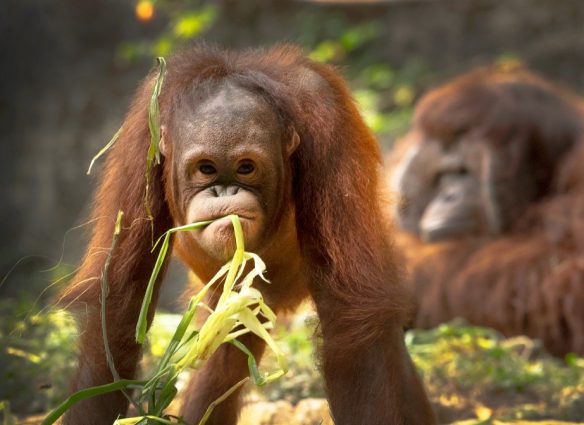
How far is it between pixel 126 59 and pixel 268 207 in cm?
633

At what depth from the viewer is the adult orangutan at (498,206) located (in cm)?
559

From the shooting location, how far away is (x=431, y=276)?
20.1 feet

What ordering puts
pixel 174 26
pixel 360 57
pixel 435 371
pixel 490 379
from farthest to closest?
pixel 360 57 → pixel 174 26 → pixel 435 371 → pixel 490 379

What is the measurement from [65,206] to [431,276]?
433cm

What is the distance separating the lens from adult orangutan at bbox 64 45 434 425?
276 cm

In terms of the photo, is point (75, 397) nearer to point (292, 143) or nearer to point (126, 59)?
point (292, 143)

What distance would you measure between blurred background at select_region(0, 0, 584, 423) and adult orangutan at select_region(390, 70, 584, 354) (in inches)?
91.6

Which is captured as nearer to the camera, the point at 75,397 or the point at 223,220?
the point at 75,397

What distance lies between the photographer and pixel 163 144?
301cm

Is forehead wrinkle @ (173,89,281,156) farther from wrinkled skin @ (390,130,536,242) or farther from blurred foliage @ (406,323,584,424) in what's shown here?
wrinkled skin @ (390,130,536,242)

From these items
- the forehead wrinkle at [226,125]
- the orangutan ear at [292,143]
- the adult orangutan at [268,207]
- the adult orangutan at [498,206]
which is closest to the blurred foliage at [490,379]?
the adult orangutan at [498,206]

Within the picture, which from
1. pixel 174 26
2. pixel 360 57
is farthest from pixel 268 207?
pixel 360 57

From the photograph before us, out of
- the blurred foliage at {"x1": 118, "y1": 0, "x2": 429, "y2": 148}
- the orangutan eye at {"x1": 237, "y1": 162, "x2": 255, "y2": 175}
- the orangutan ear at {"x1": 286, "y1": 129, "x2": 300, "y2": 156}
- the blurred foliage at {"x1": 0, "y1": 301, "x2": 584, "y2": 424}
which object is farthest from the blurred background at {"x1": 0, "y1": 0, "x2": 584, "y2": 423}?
the orangutan eye at {"x1": 237, "y1": 162, "x2": 255, "y2": 175}

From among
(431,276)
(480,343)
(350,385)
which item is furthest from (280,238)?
(431,276)
